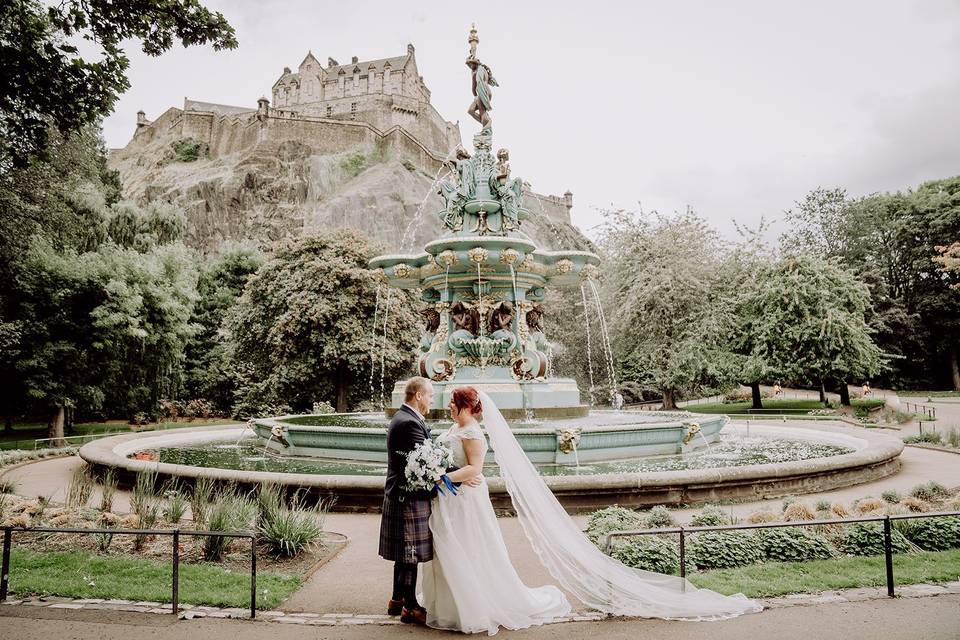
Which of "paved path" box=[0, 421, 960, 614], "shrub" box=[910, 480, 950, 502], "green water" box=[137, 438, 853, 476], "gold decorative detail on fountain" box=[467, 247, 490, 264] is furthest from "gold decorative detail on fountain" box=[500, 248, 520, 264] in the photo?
"shrub" box=[910, 480, 950, 502]

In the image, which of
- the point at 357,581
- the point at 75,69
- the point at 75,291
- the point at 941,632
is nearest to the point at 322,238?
the point at 75,291

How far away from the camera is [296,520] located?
6.04m

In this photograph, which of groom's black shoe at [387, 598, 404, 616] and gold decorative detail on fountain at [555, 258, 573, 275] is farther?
gold decorative detail on fountain at [555, 258, 573, 275]

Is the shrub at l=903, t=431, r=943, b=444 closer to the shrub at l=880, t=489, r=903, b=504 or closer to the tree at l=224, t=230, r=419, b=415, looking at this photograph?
the shrub at l=880, t=489, r=903, b=504

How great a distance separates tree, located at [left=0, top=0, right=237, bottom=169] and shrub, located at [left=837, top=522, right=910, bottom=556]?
827 centimetres

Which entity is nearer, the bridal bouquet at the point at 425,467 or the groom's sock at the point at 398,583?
the bridal bouquet at the point at 425,467

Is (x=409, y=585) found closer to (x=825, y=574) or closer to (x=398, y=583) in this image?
(x=398, y=583)

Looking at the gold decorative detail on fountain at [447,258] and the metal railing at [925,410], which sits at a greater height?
the gold decorative detail on fountain at [447,258]

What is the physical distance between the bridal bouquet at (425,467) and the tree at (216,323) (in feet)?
105

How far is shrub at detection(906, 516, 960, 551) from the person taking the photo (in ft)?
20.1

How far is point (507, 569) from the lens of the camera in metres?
4.40

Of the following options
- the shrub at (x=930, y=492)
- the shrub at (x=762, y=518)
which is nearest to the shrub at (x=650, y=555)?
the shrub at (x=762, y=518)

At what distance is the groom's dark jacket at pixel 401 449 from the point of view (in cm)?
437

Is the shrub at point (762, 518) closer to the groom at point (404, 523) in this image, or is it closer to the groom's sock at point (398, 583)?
the groom at point (404, 523)
